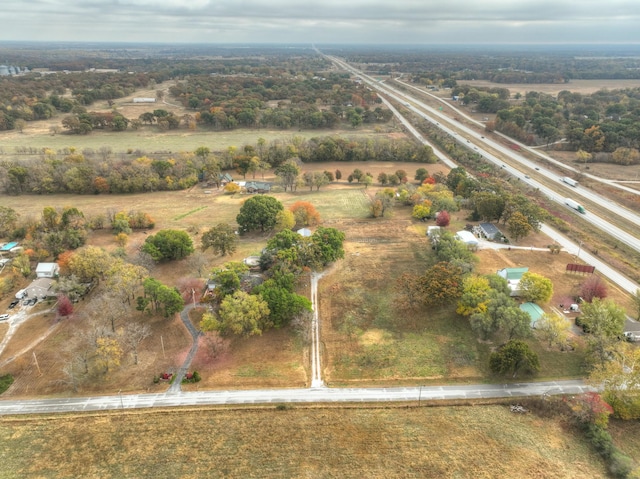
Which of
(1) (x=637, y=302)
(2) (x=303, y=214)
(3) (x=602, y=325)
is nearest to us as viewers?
(3) (x=602, y=325)

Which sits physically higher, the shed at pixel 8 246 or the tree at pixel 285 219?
the tree at pixel 285 219

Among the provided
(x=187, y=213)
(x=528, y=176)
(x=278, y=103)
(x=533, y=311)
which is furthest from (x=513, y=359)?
(x=278, y=103)

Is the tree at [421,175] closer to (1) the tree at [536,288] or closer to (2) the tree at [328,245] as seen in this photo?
(2) the tree at [328,245]

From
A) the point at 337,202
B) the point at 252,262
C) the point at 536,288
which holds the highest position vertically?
the point at 536,288

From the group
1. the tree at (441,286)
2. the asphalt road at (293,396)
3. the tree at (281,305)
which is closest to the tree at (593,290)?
the asphalt road at (293,396)

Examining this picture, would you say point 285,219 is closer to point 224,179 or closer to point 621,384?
point 224,179

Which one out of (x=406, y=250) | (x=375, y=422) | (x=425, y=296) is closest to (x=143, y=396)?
(x=375, y=422)

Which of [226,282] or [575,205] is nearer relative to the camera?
[226,282]
